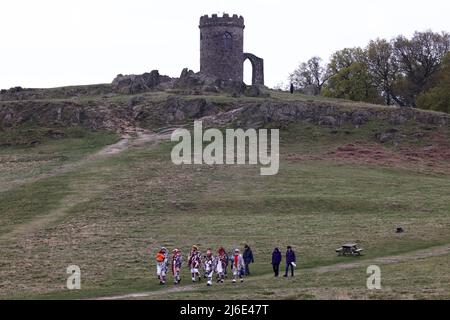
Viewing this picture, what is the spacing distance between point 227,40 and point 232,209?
54.9 meters

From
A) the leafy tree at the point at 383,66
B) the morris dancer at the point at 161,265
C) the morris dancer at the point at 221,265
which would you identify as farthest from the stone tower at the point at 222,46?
the morris dancer at the point at 161,265

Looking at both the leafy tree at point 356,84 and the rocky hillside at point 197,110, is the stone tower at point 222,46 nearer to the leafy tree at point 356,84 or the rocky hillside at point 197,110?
the rocky hillside at point 197,110

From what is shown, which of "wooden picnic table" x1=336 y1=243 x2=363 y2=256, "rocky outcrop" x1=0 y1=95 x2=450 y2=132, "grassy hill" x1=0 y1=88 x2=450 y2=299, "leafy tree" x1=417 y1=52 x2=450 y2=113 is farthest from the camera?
"leafy tree" x1=417 y1=52 x2=450 y2=113

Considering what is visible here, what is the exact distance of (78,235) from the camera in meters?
49.3

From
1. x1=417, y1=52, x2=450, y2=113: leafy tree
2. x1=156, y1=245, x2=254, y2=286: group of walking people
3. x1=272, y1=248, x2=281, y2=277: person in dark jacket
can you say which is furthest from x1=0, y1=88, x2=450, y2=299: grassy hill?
x1=417, y1=52, x2=450, y2=113: leafy tree

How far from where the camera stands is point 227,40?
108688mm

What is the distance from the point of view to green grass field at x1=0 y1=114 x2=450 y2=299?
35.6m

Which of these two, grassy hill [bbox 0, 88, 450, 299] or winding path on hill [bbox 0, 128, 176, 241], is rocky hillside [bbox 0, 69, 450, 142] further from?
winding path on hill [bbox 0, 128, 176, 241]

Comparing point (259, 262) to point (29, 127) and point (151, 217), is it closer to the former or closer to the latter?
point (151, 217)

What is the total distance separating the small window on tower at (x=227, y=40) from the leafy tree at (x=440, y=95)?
26.7 meters

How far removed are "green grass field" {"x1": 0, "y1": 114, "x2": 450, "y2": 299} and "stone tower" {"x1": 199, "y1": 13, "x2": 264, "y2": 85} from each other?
25647mm

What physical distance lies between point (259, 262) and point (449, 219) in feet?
52.0
